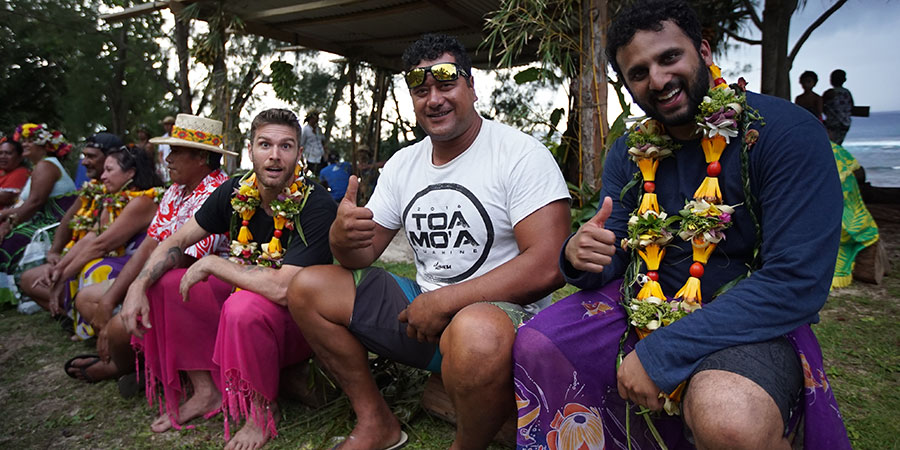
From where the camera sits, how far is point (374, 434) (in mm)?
2318

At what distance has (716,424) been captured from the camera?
138 cm

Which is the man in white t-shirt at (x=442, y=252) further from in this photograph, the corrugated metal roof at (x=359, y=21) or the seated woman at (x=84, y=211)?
the corrugated metal roof at (x=359, y=21)

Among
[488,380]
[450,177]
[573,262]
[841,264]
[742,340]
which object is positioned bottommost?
[841,264]

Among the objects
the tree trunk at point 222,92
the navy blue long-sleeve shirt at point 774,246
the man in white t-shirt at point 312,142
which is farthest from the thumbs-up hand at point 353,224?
the man in white t-shirt at point 312,142

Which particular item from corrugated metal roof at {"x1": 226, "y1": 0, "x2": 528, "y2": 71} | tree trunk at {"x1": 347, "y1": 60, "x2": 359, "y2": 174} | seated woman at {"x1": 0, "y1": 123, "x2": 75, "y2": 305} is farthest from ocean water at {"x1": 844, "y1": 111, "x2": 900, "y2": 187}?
seated woman at {"x1": 0, "y1": 123, "x2": 75, "y2": 305}

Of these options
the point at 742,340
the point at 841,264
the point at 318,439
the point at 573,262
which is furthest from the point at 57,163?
the point at 841,264

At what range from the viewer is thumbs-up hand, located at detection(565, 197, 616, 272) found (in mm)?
1739

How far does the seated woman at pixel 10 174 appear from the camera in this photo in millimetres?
5395

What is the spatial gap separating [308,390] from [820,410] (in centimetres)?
218

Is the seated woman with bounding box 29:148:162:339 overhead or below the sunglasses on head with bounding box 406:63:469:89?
below

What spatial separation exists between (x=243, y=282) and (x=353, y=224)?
0.76 meters

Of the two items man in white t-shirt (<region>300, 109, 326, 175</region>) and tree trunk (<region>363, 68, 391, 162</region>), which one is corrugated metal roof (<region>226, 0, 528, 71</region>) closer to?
tree trunk (<region>363, 68, 391, 162</region>)

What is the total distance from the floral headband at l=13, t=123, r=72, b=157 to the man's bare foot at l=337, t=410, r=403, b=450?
16.2ft

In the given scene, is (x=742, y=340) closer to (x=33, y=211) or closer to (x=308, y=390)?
(x=308, y=390)
